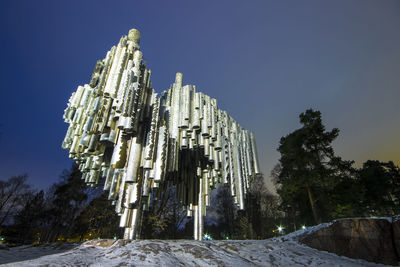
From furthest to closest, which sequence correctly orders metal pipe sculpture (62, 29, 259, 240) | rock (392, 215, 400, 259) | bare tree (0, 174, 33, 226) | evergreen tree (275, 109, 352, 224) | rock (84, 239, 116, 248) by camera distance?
1. bare tree (0, 174, 33, 226)
2. evergreen tree (275, 109, 352, 224)
3. rock (392, 215, 400, 259)
4. metal pipe sculpture (62, 29, 259, 240)
5. rock (84, 239, 116, 248)

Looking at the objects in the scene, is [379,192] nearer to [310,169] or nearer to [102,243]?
[310,169]

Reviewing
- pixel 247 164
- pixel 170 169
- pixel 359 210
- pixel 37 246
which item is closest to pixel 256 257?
pixel 170 169

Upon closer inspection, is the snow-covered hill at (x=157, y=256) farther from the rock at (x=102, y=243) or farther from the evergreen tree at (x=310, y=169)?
the evergreen tree at (x=310, y=169)

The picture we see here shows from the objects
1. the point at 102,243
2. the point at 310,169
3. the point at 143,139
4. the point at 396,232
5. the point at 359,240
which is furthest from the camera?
the point at 310,169

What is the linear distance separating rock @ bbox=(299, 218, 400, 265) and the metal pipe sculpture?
359 cm

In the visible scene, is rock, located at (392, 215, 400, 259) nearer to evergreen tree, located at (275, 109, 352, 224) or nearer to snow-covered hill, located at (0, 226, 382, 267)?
snow-covered hill, located at (0, 226, 382, 267)

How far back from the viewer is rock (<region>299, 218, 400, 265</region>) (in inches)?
245

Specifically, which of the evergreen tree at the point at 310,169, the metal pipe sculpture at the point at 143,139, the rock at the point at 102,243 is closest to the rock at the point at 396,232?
the metal pipe sculpture at the point at 143,139

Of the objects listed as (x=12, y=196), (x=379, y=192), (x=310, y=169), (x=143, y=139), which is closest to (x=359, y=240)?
(x=143, y=139)

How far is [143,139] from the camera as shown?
5281mm

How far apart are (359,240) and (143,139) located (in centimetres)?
801

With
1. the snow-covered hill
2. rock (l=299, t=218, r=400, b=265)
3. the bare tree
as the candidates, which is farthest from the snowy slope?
the bare tree

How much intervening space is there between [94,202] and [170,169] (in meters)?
19.1

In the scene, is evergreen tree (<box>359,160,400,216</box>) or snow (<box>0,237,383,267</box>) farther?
evergreen tree (<box>359,160,400,216</box>)
